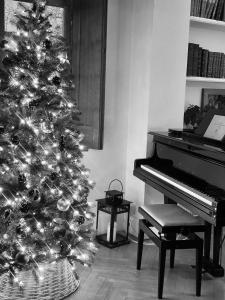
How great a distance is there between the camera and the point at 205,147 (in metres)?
2.83

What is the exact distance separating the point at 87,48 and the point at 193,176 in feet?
4.78

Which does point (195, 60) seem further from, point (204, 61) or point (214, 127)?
point (214, 127)

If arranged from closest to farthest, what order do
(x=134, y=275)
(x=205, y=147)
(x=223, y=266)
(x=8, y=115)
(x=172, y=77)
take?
(x=8, y=115), (x=205, y=147), (x=134, y=275), (x=223, y=266), (x=172, y=77)

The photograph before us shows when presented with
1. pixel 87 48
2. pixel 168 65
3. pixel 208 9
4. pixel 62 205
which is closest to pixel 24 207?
pixel 62 205

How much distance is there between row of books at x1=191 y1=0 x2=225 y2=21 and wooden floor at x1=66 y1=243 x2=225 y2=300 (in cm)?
221

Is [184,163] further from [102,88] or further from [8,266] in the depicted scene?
[8,266]

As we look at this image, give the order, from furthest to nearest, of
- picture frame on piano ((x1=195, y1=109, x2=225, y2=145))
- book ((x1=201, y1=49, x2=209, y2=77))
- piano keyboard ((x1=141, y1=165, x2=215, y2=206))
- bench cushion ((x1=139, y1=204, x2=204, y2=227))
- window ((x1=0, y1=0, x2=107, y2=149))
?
book ((x1=201, y1=49, x2=209, y2=77))
window ((x1=0, y1=0, x2=107, y2=149))
picture frame on piano ((x1=195, y1=109, x2=225, y2=145))
bench cushion ((x1=139, y1=204, x2=204, y2=227))
piano keyboard ((x1=141, y1=165, x2=215, y2=206))

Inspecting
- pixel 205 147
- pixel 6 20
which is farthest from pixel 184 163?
pixel 6 20

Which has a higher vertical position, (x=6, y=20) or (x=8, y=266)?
(x=6, y=20)

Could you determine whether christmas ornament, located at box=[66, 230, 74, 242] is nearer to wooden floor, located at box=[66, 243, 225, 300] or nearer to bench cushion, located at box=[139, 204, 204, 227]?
wooden floor, located at box=[66, 243, 225, 300]

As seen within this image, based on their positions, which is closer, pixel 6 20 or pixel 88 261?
pixel 88 261

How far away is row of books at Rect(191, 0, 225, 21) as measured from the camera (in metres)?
3.90

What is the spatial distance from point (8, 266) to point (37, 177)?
59 cm

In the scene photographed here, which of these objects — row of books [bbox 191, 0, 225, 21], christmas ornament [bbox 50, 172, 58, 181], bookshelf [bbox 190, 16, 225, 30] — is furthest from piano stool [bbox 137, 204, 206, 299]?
row of books [bbox 191, 0, 225, 21]
